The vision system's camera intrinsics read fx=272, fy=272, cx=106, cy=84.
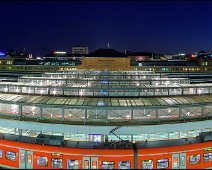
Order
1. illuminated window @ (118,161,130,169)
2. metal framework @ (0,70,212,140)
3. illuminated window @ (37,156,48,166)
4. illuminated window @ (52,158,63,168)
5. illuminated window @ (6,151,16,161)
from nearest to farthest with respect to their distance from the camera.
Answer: illuminated window @ (118,161,130,169) → illuminated window @ (52,158,63,168) → illuminated window @ (37,156,48,166) → illuminated window @ (6,151,16,161) → metal framework @ (0,70,212,140)

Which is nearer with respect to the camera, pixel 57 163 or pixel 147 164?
pixel 147 164

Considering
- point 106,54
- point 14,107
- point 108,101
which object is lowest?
point 14,107

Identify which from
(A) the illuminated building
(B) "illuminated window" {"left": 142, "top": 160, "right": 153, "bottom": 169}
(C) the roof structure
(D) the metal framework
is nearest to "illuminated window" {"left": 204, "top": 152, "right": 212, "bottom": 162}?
(A) the illuminated building

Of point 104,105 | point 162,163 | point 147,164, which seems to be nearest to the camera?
point 147,164

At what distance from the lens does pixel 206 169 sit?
27984 millimetres

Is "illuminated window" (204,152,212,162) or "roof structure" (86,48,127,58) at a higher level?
"roof structure" (86,48,127,58)

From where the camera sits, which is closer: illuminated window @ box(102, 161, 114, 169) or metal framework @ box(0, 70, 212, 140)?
illuminated window @ box(102, 161, 114, 169)

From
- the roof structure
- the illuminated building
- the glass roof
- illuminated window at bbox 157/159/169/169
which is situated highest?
the roof structure

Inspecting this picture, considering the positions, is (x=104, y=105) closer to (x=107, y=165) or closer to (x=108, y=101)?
(x=108, y=101)

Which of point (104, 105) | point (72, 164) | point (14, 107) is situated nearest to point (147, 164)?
point (72, 164)

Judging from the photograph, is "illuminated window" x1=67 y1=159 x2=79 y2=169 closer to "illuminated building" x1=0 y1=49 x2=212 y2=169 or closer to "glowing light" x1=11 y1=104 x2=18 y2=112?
"illuminated building" x1=0 y1=49 x2=212 y2=169

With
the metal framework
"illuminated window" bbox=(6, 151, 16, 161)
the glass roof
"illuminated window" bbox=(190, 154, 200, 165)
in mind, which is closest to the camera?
"illuminated window" bbox=(190, 154, 200, 165)

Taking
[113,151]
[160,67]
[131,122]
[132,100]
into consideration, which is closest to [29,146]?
[113,151]

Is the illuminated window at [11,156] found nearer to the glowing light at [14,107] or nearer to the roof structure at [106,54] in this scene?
Result: the glowing light at [14,107]
